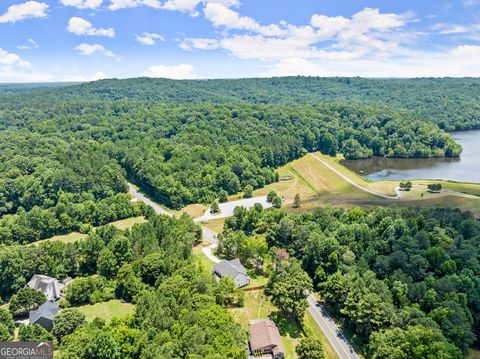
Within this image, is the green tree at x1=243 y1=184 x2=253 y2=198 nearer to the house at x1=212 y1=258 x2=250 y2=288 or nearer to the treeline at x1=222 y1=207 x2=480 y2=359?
the treeline at x1=222 y1=207 x2=480 y2=359

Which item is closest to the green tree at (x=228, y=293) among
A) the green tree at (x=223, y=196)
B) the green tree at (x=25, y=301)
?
the green tree at (x=25, y=301)

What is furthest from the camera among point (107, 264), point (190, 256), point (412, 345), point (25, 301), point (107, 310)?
point (190, 256)

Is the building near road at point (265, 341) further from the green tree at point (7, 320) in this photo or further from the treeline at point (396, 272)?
the green tree at point (7, 320)

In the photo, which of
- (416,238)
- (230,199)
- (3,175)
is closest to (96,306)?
(416,238)

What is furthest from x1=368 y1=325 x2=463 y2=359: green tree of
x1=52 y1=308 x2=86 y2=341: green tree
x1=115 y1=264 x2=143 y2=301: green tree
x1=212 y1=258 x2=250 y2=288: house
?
x1=52 y1=308 x2=86 y2=341: green tree

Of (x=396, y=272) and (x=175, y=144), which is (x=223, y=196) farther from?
(x=396, y=272)

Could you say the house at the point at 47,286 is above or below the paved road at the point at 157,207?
above

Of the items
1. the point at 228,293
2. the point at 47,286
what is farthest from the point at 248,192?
the point at 47,286
